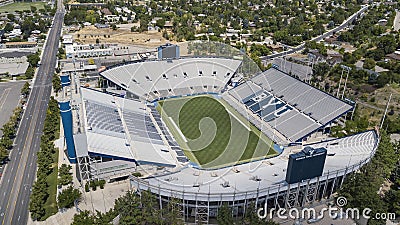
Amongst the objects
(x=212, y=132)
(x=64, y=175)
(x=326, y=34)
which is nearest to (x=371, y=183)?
(x=212, y=132)

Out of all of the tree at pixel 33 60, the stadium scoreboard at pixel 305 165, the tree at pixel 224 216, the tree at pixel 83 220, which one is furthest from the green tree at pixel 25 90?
the stadium scoreboard at pixel 305 165

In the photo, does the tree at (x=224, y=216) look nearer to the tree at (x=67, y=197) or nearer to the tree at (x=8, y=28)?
the tree at (x=67, y=197)

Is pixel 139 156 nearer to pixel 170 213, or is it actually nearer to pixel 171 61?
pixel 170 213

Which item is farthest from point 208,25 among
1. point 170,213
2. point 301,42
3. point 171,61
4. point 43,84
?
point 170,213

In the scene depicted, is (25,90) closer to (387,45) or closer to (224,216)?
(224,216)

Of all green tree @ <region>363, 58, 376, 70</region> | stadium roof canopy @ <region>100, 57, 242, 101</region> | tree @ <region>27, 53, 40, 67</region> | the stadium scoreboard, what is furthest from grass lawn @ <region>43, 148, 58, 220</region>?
green tree @ <region>363, 58, 376, 70</region>

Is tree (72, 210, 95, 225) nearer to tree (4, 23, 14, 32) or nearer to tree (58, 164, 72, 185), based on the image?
tree (58, 164, 72, 185)
